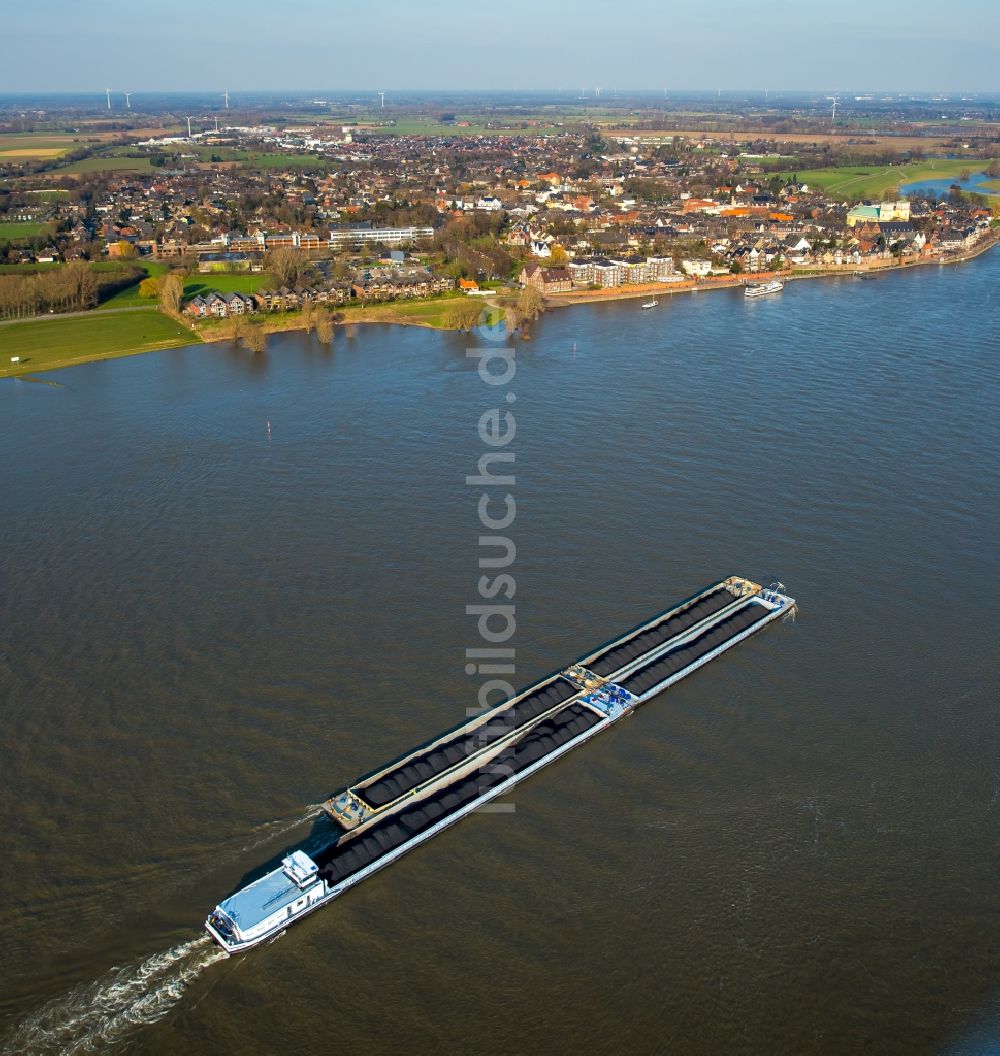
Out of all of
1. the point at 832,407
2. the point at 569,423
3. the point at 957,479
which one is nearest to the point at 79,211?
the point at 569,423

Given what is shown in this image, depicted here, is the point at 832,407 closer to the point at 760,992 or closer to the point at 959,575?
the point at 959,575

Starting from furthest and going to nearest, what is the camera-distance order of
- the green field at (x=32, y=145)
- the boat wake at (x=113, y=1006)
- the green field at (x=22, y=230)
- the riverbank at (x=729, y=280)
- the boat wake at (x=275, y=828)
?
the green field at (x=32, y=145), the green field at (x=22, y=230), the riverbank at (x=729, y=280), the boat wake at (x=275, y=828), the boat wake at (x=113, y=1006)

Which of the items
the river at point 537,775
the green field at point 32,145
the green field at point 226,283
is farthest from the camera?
the green field at point 32,145

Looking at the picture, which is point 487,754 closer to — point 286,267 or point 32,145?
point 286,267

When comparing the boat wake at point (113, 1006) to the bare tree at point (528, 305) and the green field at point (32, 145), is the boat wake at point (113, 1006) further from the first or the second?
the green field at point (32, 145)

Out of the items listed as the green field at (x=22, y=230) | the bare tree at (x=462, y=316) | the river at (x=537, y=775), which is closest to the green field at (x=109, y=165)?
the green field at (x=22, y=230)

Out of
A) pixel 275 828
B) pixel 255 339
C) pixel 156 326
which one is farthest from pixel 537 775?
pixel 156 326

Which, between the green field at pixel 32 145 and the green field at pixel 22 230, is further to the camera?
the green field at pixel 32 145
